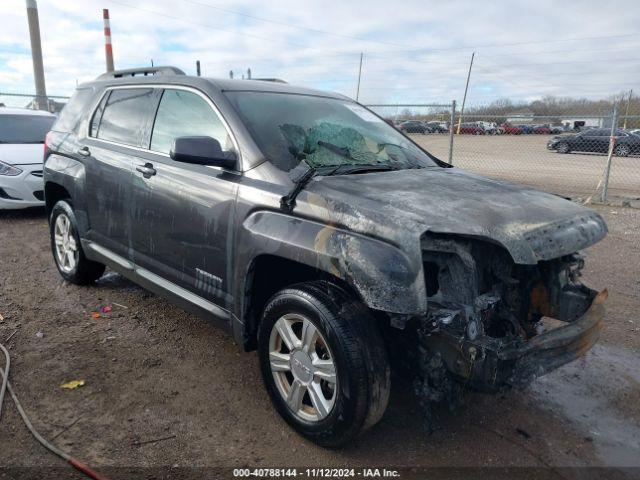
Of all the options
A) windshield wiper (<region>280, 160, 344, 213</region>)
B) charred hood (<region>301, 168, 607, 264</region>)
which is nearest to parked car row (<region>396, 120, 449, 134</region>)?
charred hood (<region>301, 168, 607, 264</region>)

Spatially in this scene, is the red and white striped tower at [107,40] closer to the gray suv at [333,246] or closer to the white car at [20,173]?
the white car at [20,173]

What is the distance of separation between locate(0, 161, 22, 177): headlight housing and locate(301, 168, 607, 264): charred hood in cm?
661

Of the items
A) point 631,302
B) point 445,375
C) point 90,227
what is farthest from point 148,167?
point 631,302

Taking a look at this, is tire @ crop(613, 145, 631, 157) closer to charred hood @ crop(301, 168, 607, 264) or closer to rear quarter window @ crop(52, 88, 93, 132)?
charred hood @ crop(301, 168, 607, 264)

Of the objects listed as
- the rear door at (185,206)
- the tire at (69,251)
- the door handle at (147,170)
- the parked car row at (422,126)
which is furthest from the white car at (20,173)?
the parked car row at (422,126)

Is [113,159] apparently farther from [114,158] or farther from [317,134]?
[317,134]

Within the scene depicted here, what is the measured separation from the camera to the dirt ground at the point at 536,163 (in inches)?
524

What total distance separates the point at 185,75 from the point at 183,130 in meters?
0.51

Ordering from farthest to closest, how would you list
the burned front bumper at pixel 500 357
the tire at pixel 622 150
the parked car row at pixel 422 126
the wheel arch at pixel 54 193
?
the tire at pixel 622 150, the parked car row at pixel 422 126, the wheel arch at pixel 54 193, the burned front bumper at pixel 500 357

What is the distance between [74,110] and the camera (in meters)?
4.86

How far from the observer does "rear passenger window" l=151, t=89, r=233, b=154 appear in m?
3.29

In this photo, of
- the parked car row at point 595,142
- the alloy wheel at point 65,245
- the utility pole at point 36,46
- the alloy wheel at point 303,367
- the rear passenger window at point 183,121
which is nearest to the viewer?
the alloy wheel at point 303,367

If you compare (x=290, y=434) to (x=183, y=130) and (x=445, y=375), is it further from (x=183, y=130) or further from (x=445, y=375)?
(x=183, y=130)

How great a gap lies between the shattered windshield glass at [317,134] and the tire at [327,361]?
846 millimetres
